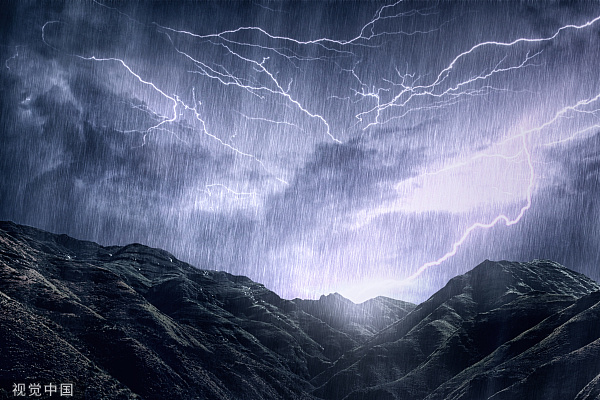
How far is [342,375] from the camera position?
11519cm

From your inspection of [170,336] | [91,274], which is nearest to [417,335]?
[170,336]

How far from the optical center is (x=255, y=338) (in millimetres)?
136750

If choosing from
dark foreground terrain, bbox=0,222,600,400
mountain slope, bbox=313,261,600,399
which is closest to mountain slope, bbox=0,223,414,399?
dark foreground terrain, bbox=0,222,600,400

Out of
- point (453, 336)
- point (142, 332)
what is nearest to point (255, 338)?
point (142, 332)

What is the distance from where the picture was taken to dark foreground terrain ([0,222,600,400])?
185 ft

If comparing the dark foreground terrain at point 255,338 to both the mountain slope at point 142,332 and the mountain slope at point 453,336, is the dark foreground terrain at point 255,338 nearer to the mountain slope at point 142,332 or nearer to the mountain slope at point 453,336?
the mountain slope at point 142,332

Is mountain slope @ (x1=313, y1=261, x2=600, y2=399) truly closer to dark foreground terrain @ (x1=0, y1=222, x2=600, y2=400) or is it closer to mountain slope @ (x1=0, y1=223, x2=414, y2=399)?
dark foreground terrain @ (x1=0, y1=222, x2=600, y2=400)

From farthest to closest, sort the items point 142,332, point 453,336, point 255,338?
1. point 255,338
2. point 453,336
3. point 142,332

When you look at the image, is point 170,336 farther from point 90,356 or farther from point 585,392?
point 585,392

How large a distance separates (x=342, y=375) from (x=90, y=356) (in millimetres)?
73068

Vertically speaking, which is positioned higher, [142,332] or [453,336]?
[142,332]

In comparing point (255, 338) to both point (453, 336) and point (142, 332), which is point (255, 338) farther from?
point (453, 336)

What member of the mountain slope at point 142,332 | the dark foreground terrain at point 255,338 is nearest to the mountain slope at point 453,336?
the dark foreground terrain at point 255,338

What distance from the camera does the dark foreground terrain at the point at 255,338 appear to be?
56.4 m
